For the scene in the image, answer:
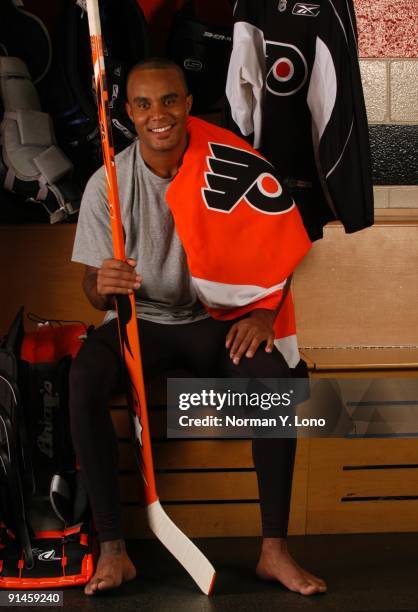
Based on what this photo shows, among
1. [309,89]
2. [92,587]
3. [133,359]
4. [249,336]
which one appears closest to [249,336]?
[249,336]

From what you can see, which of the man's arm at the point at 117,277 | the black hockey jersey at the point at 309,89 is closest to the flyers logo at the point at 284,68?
the black hockey jersey at the point at 309,89

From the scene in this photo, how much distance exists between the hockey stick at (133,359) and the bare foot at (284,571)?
123 millimetres

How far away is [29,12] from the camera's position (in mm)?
2682

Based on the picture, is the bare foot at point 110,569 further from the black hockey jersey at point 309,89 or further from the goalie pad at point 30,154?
the black hockey jersey at point 309,89

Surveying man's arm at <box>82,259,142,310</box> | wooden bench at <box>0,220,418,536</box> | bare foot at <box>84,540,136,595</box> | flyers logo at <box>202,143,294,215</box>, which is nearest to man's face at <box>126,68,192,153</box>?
flyers logo at <box>202,143,294,215</box>

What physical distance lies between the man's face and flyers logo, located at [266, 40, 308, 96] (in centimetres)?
47

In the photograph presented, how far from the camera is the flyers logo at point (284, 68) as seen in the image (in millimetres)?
2473

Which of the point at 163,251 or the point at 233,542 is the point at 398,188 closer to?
the point at 163,251

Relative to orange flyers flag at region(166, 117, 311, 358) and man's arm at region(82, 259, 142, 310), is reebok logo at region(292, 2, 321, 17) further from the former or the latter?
man's arm at region(82, 259, 142, 310)

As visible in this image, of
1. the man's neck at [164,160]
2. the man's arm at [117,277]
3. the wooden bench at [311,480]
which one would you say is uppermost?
the man's neck at [164,160]

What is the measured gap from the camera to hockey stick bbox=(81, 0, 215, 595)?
1.89 m

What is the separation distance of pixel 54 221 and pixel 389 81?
48.7 inches

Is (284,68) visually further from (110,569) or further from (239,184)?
(110,569)

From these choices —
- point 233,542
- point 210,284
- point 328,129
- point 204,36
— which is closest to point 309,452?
point 233,542
